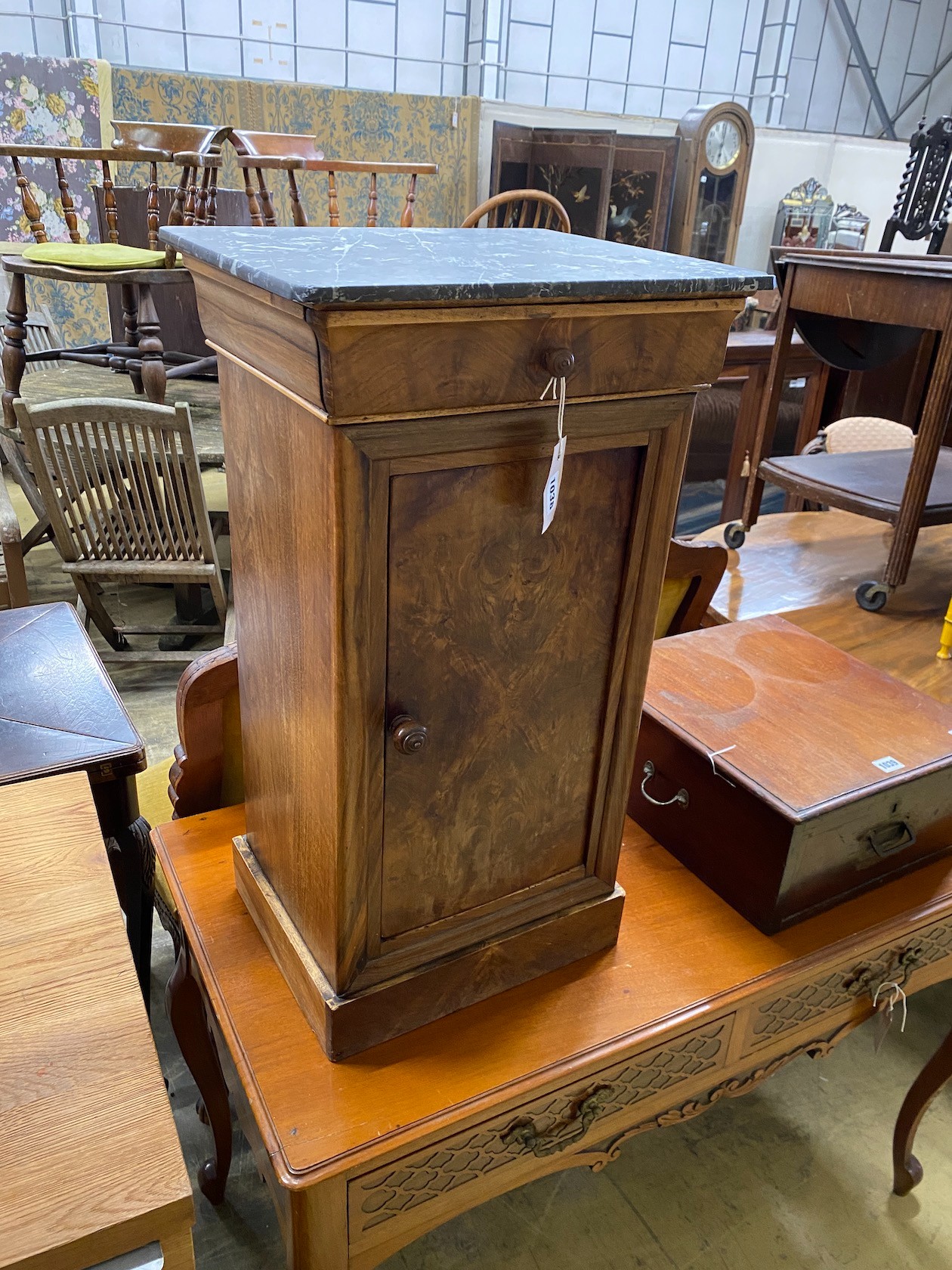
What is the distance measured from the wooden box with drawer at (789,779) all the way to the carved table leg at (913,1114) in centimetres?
39

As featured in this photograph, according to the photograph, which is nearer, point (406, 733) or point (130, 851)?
point (406, 733)

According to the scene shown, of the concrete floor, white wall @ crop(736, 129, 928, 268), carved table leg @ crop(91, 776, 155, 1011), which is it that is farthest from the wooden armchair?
white wall @ crop(736, 129, 928, 268)

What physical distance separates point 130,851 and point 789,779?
990 millimetres

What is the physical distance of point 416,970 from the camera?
92 cm

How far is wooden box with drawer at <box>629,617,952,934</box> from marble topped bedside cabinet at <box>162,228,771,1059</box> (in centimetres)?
18

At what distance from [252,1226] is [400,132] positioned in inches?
220

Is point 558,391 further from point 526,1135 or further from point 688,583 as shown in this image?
point 688,583

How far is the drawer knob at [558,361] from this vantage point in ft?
2.31

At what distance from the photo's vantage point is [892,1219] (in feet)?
4.89

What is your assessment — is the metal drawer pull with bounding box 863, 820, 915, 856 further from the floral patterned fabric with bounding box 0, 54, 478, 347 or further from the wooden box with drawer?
the floral patterned fabric with bounding box 0, 54, 478, 347

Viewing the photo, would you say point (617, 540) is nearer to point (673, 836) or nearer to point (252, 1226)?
point (673, 836)

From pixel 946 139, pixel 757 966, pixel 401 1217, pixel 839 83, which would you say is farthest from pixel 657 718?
pixel 839 83

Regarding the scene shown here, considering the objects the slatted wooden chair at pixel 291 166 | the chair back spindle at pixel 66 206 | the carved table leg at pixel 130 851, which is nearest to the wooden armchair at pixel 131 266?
the chair back spindle at pixel 66 206

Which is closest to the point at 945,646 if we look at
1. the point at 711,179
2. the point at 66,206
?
the point at 66,206
